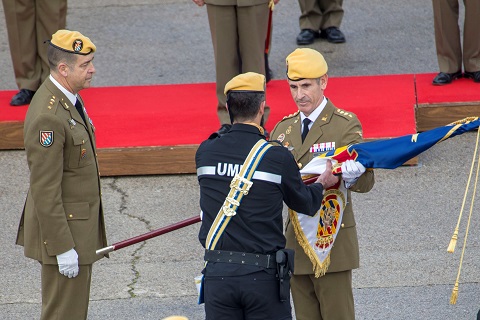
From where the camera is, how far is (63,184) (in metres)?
5.24

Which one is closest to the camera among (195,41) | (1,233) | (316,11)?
(1,233)

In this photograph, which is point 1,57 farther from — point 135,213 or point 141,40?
point 135,213

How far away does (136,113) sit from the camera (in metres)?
8.94

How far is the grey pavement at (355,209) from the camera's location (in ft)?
21.2

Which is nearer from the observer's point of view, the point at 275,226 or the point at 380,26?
the point at 275,226

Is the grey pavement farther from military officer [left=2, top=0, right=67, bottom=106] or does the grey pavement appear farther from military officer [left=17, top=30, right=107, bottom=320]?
military officer [left=17, top=30, right=107, bottom=320]

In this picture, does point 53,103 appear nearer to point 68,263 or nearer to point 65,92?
point 65,92

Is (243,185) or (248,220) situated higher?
(243,185)

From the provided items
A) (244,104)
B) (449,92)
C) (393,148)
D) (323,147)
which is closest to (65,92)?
(244,104)

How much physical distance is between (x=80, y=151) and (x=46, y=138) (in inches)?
9.1

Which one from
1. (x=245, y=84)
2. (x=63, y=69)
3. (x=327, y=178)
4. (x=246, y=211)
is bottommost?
(x=327, y=178)

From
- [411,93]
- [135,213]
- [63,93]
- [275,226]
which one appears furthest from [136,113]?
[275,226]

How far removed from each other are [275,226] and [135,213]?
3.31 meters

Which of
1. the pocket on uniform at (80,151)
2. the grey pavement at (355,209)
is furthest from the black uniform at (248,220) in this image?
the grey pavement at (355,209)
